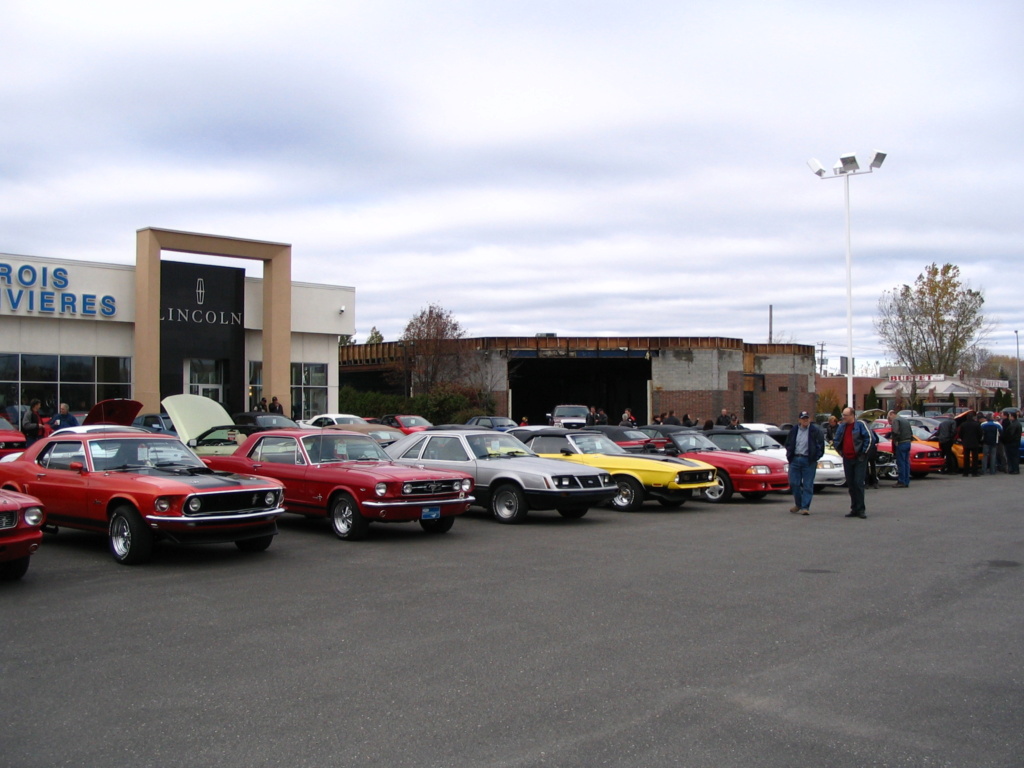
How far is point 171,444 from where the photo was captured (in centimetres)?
1227

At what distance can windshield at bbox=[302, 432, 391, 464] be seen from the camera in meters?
13.6

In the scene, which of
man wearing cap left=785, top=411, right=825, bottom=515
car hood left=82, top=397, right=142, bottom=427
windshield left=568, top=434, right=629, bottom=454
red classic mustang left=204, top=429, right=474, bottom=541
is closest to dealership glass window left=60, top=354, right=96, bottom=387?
car hood left=82, top=397, right=142, bottom=427

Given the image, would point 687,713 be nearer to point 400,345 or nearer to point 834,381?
point 400,345

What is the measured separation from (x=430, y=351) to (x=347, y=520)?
35.9 m

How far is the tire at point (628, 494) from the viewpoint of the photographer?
17156 mm

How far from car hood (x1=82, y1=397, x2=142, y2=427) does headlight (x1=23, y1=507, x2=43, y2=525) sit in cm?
1450

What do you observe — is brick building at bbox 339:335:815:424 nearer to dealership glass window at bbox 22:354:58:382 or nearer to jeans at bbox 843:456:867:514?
dealership glass window at bbox 22:354:58:382

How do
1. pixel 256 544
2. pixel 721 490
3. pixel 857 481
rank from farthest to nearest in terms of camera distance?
pixel 721 490
pixel 857 481
pixel 256 544

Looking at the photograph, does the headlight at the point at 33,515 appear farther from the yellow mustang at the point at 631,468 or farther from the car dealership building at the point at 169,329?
the car dealership building at the point at 169,329

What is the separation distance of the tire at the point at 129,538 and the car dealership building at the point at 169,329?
24.1 metres

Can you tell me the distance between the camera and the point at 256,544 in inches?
461

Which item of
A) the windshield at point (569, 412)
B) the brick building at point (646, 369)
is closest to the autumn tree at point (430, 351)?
the brick building at point (646, 369)

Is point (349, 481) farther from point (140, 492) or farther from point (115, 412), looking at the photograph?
point (115, 412)

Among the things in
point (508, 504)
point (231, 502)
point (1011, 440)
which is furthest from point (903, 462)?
point (231, 502)
